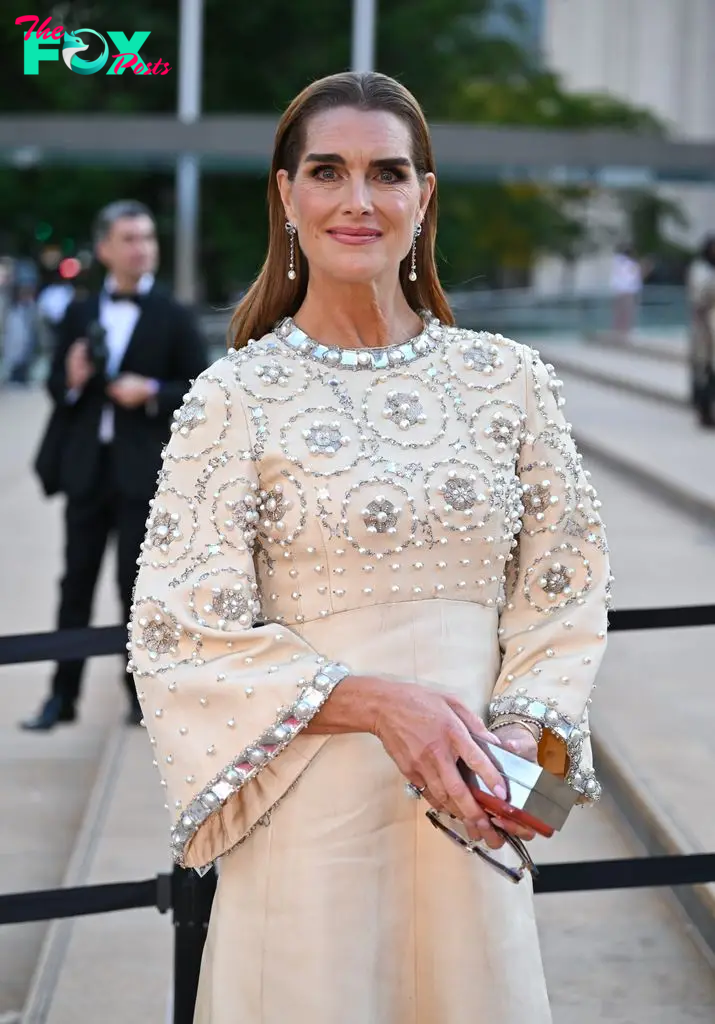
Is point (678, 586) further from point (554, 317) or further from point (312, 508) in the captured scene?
point (554, 317)

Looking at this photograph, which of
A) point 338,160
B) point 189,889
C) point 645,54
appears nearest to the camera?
point 338,160

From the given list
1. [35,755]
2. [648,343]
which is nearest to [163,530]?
[35,755]

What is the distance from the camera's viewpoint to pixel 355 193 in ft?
6.66

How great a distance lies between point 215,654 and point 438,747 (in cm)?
34

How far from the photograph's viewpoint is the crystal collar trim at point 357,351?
2.11 metres

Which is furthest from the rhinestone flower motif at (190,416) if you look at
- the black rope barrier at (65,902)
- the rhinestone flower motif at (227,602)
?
the black rope barrier at (65,902)

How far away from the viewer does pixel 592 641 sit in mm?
2107

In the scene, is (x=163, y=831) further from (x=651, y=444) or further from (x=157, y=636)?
(x=651, y=444)

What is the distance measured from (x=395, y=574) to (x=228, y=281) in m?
30.4

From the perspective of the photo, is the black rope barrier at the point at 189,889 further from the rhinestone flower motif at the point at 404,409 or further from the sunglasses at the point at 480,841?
the rhinestone flower motif at the point at 404,409

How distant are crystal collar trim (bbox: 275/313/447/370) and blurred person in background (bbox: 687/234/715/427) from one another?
11.1 meters

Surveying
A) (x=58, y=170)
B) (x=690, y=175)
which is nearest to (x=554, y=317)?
(x=58, y=170)

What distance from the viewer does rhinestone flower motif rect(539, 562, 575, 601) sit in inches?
83.5

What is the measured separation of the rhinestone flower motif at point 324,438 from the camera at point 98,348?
3.81 meters
